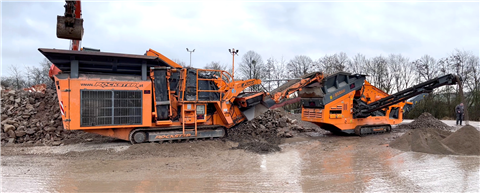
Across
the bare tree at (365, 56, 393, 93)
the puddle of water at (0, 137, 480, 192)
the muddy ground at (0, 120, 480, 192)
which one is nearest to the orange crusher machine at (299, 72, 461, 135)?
the muddy ground at (0, 120, 480, 192)

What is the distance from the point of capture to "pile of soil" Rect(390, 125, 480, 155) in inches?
294

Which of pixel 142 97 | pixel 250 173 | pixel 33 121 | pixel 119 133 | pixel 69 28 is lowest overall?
pixel 250 173

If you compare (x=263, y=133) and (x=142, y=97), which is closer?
(x=142, y=97)

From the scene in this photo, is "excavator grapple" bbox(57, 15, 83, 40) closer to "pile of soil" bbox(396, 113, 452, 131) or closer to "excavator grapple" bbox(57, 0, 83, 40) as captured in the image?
"excavator grapple" bbox(57, 0, 83, 40)

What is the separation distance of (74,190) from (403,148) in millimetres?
7788

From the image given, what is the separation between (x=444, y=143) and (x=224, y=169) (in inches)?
239

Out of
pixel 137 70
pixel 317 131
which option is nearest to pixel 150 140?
pixel 137 70

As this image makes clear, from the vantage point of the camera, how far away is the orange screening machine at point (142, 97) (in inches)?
281

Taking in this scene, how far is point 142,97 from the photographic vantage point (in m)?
7.71

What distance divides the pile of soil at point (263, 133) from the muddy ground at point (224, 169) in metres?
0.36

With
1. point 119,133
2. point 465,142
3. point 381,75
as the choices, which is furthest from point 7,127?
point 381,75

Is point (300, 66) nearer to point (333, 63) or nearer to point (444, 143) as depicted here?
point (333, 63)

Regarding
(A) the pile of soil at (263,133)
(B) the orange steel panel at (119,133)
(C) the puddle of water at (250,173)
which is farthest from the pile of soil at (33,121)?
(A) the pile of soil at (263,133)

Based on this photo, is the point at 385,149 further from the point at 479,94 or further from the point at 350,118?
the point at 479,94
